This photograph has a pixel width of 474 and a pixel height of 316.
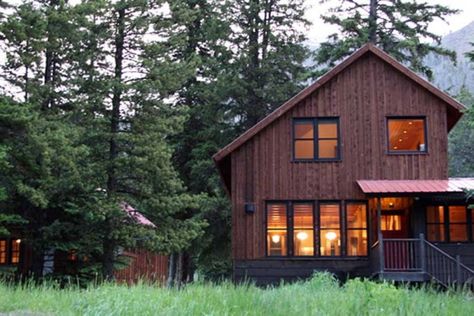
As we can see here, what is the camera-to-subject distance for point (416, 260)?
60.3 feet

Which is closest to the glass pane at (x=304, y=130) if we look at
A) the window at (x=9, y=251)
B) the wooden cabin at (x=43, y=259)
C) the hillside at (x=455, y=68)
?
the wooden cabin at (x=43, y=259)

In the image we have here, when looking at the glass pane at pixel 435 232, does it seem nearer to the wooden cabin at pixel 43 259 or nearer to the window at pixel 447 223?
the window at pixel 447 223

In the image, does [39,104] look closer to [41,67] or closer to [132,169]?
[41,67]

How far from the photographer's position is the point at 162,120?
1998cm

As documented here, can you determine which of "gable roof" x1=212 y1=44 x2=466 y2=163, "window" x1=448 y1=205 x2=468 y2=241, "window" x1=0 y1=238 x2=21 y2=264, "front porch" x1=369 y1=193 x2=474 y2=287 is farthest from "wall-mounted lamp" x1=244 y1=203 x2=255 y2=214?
"window" x1=0 y1=238 x2=21 y2=264

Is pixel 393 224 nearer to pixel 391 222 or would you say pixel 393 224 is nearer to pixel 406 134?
pixel 391 222

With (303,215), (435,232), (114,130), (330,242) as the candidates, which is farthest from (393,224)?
(114,130)

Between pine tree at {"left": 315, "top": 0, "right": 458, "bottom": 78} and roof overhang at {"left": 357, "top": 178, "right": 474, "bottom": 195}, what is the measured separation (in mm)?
9656

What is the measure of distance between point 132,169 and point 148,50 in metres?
3.91

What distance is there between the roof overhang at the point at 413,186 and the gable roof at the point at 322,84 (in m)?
2.40

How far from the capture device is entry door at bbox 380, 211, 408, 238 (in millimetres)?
21188

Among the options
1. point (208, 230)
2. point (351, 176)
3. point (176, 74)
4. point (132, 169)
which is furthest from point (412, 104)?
point (208, 230)

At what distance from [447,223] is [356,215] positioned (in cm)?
288

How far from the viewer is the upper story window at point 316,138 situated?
67.4 feet
